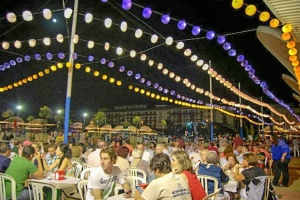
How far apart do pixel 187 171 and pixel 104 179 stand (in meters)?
1.09

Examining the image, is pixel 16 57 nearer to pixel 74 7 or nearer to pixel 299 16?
pixel 74 7

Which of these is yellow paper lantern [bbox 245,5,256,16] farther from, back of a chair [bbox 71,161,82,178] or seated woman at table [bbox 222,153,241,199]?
back of a chair [bbox 71,161,82,178]

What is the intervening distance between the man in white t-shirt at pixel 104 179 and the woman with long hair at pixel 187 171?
2.59 ft

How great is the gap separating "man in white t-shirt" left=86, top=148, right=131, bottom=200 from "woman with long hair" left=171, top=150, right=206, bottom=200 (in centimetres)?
79

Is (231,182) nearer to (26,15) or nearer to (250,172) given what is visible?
(250,172)

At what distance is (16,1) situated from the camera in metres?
11.1

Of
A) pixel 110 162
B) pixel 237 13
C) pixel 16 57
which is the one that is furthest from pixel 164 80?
pixel 110 162

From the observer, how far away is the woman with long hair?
11.6 feet

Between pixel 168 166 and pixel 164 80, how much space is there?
1718cm

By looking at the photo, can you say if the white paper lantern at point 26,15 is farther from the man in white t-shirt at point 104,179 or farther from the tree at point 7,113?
the tree at point 7,113

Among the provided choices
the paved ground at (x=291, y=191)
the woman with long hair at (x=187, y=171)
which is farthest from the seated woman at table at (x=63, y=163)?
the paved ground at (x=291, y=191)

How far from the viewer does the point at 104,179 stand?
151 inches

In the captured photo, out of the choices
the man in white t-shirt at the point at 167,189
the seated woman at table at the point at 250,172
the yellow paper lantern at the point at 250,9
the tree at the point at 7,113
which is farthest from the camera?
the tree at the point at 7,113

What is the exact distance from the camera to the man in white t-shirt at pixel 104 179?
12.2 ft
